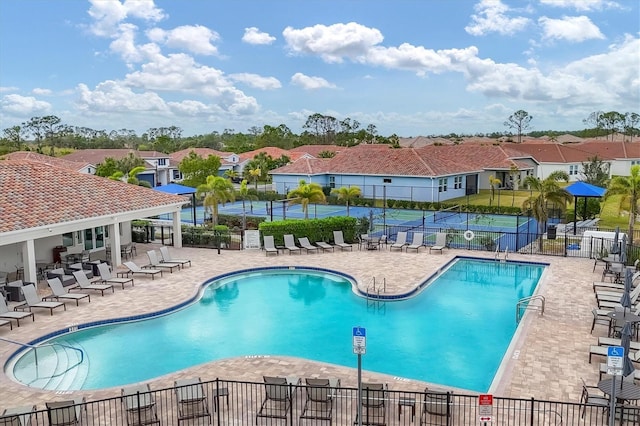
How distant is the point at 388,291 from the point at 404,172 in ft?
95.8

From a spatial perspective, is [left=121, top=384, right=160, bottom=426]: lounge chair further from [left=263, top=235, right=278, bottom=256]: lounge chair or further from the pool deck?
[left=263, top=235, right=278, bottom=256]: lounge chair

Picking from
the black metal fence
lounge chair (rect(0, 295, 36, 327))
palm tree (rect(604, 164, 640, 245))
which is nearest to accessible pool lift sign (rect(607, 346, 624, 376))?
the black metal fence

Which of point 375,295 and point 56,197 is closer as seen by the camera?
point 375,295

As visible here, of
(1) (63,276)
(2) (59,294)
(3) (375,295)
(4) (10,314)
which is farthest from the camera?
(1) (63,276)

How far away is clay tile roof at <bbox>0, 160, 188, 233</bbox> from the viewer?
19438 mm

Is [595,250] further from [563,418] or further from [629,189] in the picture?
[563,418]

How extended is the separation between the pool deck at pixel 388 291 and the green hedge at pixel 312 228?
47.3 inches

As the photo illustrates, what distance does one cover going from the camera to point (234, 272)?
857 inches

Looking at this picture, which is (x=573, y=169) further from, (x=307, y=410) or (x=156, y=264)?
(x=307, y=410)

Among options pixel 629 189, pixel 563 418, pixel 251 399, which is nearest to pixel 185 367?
pixel 251 399

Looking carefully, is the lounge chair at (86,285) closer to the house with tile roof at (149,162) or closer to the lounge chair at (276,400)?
the lounge chair at (276,400)

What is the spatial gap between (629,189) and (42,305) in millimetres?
23788

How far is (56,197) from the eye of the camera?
71.4 ft

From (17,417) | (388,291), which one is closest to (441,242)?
(388,291)
